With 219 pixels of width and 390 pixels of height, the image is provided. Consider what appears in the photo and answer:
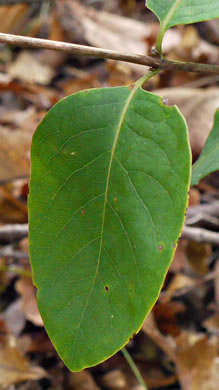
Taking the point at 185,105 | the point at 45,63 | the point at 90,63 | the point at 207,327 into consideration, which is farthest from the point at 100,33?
the point at 207,327

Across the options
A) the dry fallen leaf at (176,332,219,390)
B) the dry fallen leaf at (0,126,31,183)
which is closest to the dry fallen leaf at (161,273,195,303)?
the dry fallen leaf at (176,332,219,390)

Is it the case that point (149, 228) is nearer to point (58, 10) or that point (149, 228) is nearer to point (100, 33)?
point (100, 33)

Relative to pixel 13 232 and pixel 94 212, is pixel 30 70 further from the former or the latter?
pixel 94 212

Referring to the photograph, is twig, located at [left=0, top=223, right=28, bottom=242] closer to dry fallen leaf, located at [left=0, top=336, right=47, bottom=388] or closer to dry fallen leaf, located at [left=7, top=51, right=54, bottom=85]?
dry fallen leaf, located at [left=0, top=336, right=47, bottom=388]

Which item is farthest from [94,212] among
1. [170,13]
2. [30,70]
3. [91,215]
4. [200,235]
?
[30,70]

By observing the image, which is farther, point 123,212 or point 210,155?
point 210,155

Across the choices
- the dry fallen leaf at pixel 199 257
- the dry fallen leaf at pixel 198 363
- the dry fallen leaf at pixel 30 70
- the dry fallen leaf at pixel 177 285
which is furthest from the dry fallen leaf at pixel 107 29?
the dry fallen leaf at pixel 198 363

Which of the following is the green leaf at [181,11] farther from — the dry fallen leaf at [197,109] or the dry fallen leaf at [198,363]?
the dry fallen leaf at [198,363]
